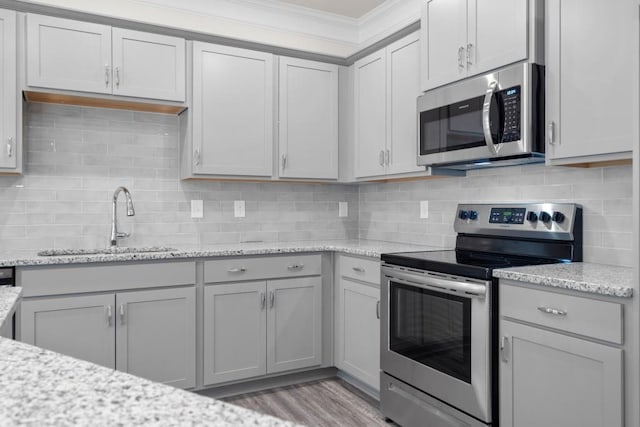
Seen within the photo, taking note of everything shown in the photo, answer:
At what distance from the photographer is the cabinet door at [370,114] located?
331cm

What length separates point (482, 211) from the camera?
2.83 metres

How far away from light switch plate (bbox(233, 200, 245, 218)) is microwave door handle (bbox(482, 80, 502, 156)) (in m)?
1.90

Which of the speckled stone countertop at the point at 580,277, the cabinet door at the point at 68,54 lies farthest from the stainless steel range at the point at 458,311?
the cabinet door at the point at 68,54

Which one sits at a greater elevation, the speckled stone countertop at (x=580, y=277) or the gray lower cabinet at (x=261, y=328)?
the speckled stone countertop at (x=580, y=277)

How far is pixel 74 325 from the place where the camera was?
2604mm

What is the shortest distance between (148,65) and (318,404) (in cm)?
231

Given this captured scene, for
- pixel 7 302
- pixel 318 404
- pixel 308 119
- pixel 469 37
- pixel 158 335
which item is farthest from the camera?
pixel 308 119

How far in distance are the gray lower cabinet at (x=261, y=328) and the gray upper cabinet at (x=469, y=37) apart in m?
1.54

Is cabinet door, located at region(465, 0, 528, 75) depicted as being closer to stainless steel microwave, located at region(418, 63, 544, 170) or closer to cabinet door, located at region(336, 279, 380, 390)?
stainless steel microwave, located at region(418, 63, 544, 170)

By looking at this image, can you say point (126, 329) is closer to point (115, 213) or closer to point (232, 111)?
point (115, 213)

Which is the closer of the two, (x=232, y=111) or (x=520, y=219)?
(x=520, y=219)

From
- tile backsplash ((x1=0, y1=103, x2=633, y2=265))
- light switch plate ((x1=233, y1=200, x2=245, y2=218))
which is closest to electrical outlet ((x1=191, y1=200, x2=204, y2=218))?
tile backsplash ((x1=0, y1=103, x2=633, y2=265))

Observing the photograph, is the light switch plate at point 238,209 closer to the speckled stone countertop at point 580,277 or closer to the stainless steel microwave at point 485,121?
the stainless steel microwave at point 485,121

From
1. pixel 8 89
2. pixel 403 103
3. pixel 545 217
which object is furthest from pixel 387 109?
pixel 8 89
